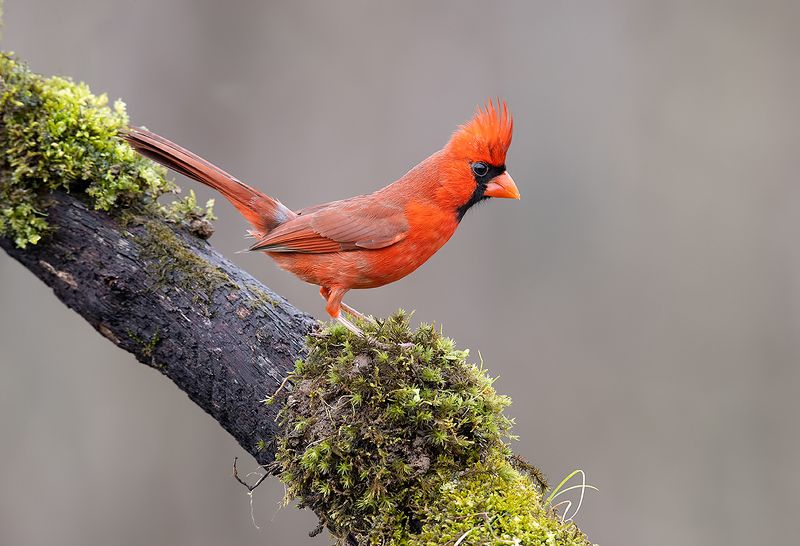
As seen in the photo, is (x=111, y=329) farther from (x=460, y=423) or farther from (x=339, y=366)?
(x=460, y=423)

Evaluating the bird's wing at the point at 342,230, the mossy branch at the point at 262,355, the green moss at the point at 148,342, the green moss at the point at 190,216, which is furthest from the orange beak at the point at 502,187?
the green moss at the point at 148,342

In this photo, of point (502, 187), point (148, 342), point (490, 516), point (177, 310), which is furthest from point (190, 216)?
point (490, 516)

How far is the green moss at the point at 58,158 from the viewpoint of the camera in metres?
3.62

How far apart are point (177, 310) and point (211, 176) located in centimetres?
98

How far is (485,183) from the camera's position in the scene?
4473 mm

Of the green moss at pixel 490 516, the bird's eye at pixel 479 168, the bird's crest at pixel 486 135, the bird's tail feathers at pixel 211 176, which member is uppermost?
the bird's crest at pixel 486 135

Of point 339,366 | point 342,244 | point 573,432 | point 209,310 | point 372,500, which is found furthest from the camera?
point 573,432

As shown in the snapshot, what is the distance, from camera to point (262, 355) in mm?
3535

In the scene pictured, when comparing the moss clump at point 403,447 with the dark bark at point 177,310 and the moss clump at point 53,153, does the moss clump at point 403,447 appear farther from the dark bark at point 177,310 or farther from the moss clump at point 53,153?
the moss clump at point 53,153

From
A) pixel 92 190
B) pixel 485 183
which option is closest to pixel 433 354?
pixel 485 183

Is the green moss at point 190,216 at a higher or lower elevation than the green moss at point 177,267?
higher

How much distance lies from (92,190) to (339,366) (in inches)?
57.8

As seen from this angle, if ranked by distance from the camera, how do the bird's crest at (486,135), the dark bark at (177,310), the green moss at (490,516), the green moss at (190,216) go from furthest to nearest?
the bird's crest at (486,135), the green moss at (190,216), the dark bark at (177,310), the green moss at (490,516)

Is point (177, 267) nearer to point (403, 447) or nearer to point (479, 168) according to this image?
point (403, 447)
